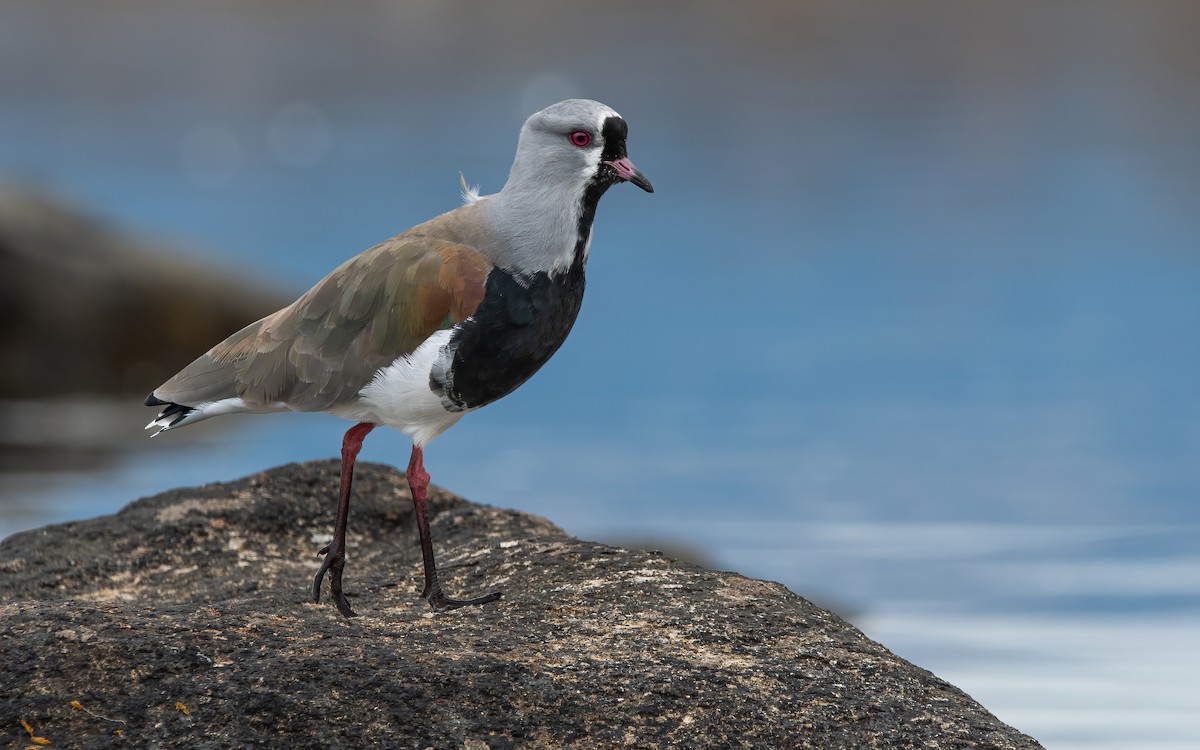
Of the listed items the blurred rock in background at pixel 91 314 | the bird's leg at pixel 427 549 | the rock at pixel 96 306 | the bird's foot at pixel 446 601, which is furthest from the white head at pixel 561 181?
the rock at pixel 96 306

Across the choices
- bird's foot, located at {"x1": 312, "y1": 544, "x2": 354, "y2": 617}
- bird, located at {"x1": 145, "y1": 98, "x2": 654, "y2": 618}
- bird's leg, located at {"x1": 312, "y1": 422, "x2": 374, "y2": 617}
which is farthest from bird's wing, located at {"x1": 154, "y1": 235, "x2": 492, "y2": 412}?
bird's foot, located at {"x1": 312, "y1": 544, "x2": 354, "y2": 617}

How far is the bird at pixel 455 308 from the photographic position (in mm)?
6348

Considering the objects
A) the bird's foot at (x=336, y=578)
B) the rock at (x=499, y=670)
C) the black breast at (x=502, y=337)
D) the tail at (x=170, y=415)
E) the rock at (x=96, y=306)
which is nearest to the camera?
the rock at (x=499, y=670)

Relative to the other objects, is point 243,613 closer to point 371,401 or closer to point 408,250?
point 371,401

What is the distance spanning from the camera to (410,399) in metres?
6.41

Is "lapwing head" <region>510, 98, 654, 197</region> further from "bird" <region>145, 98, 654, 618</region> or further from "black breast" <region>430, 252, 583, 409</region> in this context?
"black breast" <region>430, 252, 583, 409</region>

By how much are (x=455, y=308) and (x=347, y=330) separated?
0.63 meters

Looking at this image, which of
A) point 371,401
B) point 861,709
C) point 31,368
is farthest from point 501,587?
point 31,368

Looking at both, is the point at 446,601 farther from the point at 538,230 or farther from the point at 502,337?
the point at 538,230

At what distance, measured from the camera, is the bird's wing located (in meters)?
6.38

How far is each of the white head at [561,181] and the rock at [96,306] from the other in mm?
13236

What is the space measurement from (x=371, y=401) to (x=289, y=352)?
0.54 m

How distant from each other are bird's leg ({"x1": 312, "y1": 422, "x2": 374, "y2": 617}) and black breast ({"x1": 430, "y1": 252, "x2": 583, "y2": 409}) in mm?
690

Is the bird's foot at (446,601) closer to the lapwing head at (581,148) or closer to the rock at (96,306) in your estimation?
the lapwing head at (581,148)
